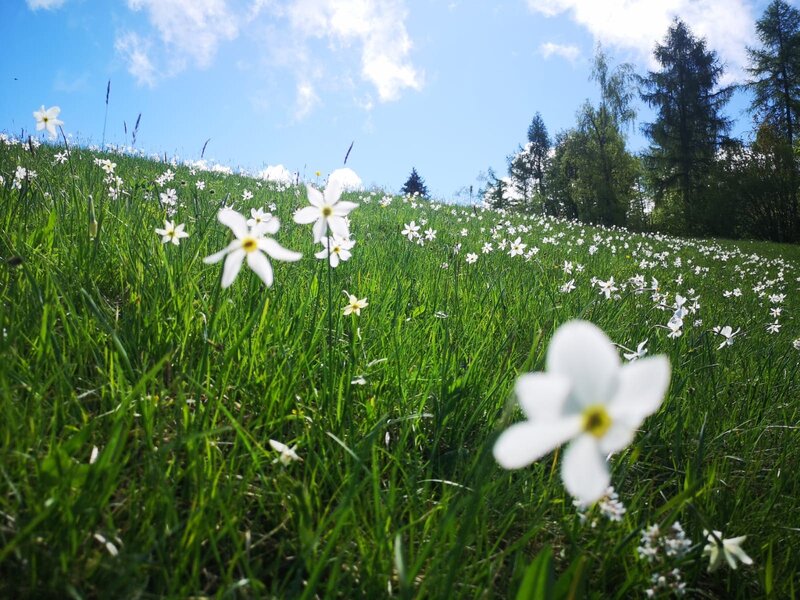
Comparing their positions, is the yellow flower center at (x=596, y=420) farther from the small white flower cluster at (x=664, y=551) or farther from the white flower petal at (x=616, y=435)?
the small white flower cluster at (x=664, y=551)

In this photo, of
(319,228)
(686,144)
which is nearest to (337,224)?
(319,228)

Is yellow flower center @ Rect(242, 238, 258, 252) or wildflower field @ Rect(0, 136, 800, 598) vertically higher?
yellow flower center @ Rect(242, 238, 258, 252)

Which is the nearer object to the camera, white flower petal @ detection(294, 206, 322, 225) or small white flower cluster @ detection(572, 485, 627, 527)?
small white flower cluster @ detection(572, 485, 627, 527)

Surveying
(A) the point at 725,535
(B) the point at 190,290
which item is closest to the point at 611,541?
(A) the point at 725,535

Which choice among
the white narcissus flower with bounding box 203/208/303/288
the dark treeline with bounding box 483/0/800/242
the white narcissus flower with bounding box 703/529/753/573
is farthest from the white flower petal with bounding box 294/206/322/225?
the dark treeline with bounding box 483/0/800/242

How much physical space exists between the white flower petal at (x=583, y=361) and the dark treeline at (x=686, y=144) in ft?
131

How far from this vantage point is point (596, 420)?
23.0 inches

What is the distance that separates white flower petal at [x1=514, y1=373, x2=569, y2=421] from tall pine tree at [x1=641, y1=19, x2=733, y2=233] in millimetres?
45477

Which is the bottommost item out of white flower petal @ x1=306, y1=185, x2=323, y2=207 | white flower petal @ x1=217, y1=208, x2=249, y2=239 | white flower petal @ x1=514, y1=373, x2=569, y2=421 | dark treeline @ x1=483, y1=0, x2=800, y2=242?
white flower petal @ x1=514, y1=373, x2=569, y2=421

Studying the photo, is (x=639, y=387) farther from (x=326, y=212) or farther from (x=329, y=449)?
(x=326, y=212)

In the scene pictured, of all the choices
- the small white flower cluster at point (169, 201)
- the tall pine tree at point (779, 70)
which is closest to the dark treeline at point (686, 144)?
the tall pine tree at point (779, 70)

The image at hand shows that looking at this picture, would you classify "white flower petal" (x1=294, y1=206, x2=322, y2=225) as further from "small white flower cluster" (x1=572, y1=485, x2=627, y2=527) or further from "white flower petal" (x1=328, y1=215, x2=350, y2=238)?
"small white flower cluster" (x1=572, y1=485, x2=627, y2=527)

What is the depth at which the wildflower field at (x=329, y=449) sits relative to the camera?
880 millimetres

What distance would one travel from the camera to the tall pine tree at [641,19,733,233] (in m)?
40.2
